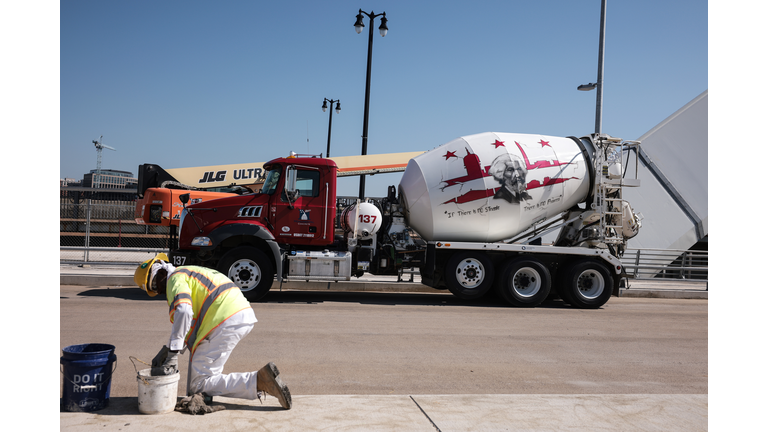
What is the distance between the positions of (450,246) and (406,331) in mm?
3565

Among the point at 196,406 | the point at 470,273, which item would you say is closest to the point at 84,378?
the point at 196,406

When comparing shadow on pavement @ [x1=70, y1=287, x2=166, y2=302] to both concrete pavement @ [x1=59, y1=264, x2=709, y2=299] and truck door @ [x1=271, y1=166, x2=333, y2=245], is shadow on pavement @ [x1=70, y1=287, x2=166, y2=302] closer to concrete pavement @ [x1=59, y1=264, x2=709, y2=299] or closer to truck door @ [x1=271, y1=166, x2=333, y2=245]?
concrete pavement @ [x1=59, y1=264, x2=709, y2=299]

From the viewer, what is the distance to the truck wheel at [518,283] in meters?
11.7

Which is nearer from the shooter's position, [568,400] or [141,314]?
[568,400]

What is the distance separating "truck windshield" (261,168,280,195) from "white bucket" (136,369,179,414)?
7.71m

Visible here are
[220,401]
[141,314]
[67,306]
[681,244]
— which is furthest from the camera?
[681,244]

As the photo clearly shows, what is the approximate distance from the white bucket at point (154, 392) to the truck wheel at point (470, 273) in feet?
26.7

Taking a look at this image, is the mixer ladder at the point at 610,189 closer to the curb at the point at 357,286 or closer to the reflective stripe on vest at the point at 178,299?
the curb at the point at 357,286

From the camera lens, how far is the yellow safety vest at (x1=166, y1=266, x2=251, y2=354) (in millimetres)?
4375

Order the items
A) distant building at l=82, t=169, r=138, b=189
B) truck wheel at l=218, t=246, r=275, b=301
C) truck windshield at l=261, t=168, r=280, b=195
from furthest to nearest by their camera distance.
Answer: distant building at l=82, t=169, r=138, b=189, truck windshield at l=261, t=168, r=280, b=195, truck wheel at l=218, t=246, r=275, b=301

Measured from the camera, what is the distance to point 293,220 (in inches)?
456

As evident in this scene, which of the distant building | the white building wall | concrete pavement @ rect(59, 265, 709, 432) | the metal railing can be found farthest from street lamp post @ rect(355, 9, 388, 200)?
the distant building

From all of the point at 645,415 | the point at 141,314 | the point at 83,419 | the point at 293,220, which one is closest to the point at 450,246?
the point at 293,220

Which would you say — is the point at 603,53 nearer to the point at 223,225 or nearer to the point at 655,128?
the point at 655,128
